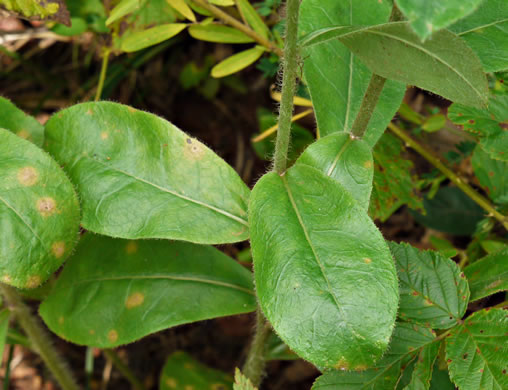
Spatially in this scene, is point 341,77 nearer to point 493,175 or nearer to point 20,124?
point 493,175

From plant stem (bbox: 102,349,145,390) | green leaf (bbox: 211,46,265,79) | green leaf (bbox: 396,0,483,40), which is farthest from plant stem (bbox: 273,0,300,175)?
plant stem (bbox: 102,349,145,390)

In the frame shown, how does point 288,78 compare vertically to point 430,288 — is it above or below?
above

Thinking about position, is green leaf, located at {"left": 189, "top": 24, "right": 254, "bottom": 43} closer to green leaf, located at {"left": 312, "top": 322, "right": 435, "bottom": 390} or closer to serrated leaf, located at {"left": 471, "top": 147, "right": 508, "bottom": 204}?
serrated leaf, located at {"left": 471, "top": 147, "right": 508, "bottom": 204}

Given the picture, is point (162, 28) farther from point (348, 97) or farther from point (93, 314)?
point (93, 314)

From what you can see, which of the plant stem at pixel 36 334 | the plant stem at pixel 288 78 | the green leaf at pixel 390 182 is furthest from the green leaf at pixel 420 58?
the plant stem at pixel 36 334

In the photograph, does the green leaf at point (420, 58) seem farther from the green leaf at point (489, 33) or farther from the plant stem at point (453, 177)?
the plant stem at point (453, 177)

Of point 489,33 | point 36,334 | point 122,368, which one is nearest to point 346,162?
point 489,33

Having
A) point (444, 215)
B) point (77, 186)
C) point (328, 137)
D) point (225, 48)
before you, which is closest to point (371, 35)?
point (328, 137)
